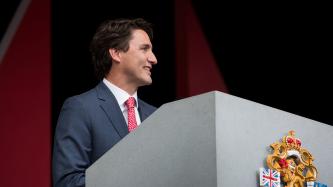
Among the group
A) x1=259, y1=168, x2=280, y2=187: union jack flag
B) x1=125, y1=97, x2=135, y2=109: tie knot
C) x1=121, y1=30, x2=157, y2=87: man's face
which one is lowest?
x1=259, y1=168, x2=280, y2=187: union jack flag

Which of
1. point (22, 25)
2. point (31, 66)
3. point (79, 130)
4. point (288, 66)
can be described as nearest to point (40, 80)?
point (31, 66)

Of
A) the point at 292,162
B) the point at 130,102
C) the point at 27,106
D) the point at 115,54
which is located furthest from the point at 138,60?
the point at 27,106

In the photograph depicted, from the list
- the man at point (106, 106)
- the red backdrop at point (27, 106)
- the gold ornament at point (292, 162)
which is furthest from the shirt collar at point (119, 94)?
the red backdrop at point (27, 106)

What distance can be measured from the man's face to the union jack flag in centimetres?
78

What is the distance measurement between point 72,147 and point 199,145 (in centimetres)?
52

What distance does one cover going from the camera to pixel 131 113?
1.92m

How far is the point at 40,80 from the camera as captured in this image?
10.3 ft

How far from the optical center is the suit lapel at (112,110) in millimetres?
1799

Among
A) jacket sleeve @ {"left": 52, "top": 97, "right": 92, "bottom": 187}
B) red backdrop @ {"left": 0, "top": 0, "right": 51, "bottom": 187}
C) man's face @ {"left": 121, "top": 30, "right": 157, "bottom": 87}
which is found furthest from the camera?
red backdrop @ {"left": 0, "top": 0, "right": 51, "bottom": 187}

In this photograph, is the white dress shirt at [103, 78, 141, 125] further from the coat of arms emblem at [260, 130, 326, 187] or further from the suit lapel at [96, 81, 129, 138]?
the coat of arms emblem at [260, 130, 326, 187]

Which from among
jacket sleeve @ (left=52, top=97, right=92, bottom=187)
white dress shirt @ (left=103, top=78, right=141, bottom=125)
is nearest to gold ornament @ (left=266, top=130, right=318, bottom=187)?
jacket sleeve @ (left=52, top=97, right=92, bottom=187)

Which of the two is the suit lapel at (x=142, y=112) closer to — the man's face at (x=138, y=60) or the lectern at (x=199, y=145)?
the man's face at (x=138, y=60)

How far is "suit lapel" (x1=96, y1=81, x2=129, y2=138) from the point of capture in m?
1.80

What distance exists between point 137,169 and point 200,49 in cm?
232
